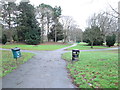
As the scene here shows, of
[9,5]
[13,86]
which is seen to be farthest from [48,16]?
[13,86]

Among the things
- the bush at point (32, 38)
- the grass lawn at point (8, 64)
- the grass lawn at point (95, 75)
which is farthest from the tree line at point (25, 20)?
the grass lawn at point (95, 75)

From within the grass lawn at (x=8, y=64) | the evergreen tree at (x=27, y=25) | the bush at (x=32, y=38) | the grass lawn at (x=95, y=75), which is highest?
the evergreen tree at (x=27, y=25)

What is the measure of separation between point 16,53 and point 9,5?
90.1ft

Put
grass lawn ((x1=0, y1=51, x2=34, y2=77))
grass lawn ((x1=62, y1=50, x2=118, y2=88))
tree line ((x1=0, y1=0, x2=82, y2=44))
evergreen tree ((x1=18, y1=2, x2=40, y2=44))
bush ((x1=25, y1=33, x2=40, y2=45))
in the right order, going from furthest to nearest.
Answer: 1. evergreen tree ((x1=18, y1=2, x2=40, y2=44))
2. bush ((x1=25, y1=33, x2=40, y2=45))
3. tree line ((x1=0, y1=0, x2=82, y2=44))
4. grass lawn ((x1=0, y1=51, x2=34, y2=77))
5. grass lawn ((x1=62, y1=50, x2=118, y2=88))

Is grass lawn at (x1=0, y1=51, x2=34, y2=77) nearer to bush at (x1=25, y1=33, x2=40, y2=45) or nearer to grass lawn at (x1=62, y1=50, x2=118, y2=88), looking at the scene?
grass lawn at (x1=62, y1=50, x2=118, y2=88)

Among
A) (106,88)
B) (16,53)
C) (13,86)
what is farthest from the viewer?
(16,53)

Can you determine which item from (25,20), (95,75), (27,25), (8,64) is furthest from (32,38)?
(95,75)

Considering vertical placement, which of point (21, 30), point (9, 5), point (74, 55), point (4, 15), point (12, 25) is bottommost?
point (74, 55)

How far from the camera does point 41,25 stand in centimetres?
3291

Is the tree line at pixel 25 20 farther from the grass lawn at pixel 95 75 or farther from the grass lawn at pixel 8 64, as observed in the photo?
the grass lawn at pixel 95 75

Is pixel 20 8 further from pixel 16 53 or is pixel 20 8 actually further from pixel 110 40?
pixel 110 40

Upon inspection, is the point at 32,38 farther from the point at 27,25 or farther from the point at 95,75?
the point at 95,75

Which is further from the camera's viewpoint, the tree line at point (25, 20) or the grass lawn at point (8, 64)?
the tree line at point (25, 20)

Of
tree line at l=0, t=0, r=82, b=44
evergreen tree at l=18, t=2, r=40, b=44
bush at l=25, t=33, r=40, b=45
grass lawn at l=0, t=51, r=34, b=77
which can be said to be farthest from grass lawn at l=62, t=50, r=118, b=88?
evergreen tree at l=18, t=2, r=40, b=44
